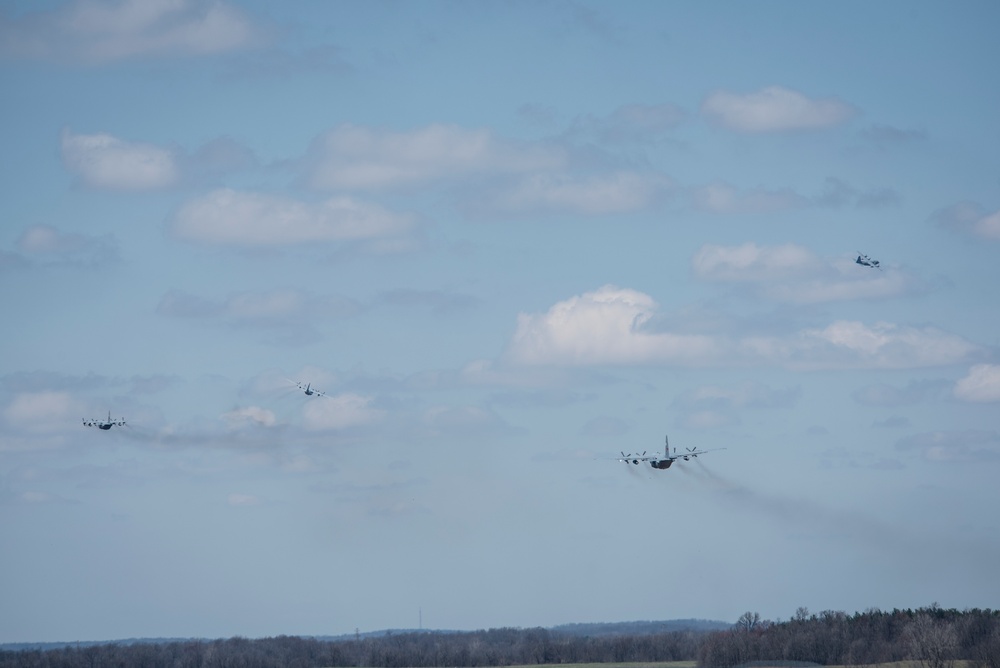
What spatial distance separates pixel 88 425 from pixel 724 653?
289ft

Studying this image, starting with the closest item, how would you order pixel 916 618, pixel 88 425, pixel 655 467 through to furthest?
pixel 655 467 → pixel 88 425 → pixel 916 618

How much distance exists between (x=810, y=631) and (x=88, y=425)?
9672 centimetres

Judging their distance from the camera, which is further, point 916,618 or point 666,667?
point 666,667

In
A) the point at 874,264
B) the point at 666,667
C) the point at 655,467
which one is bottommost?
the point at 666,667

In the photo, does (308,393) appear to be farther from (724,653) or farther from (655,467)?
(724,653)

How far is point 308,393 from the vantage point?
147875 millimetres

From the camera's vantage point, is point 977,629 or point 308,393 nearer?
point 308,393

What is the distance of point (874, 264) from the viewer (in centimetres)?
14225

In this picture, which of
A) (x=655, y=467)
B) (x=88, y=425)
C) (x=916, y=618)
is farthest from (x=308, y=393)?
(x=916, y=618)

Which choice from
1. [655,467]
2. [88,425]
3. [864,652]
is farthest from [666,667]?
[88,425]

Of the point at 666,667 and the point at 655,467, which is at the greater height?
the point at 655,467

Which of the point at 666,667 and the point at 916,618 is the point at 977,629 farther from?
the point at 666,667

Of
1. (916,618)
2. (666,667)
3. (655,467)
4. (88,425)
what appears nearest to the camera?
(655,467)

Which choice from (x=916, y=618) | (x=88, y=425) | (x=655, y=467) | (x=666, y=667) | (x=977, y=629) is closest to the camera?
(x=655, y=467)
